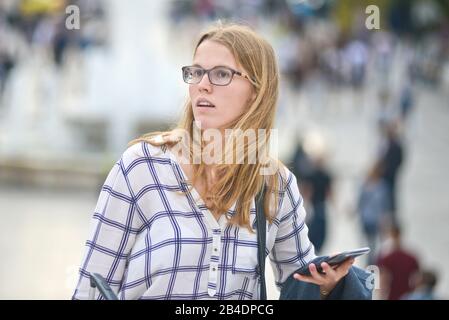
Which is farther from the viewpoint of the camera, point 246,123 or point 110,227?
point 246,123

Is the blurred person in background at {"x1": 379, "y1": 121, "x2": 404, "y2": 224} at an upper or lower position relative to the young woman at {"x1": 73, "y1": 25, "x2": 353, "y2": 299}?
lower

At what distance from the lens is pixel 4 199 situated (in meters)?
15.9

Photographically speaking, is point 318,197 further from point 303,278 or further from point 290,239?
point 303,278

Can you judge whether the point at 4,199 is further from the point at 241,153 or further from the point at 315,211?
the point at 241,153

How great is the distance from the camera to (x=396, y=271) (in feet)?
32.1

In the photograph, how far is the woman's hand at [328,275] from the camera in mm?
3127

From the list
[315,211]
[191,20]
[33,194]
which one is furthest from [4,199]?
[191,20]

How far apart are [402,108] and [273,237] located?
1782 centimetres

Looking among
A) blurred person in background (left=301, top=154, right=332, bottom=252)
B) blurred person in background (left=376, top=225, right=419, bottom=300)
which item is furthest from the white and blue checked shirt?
blurred person in background (left=301, top=154, right=332, bottom=252)

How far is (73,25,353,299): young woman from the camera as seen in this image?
3057 millimetres

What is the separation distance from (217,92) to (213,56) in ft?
0.30

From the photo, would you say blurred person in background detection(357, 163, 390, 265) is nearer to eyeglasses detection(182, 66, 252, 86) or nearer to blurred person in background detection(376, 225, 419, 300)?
blurred person in background detection(376, 225, 419, 300)
